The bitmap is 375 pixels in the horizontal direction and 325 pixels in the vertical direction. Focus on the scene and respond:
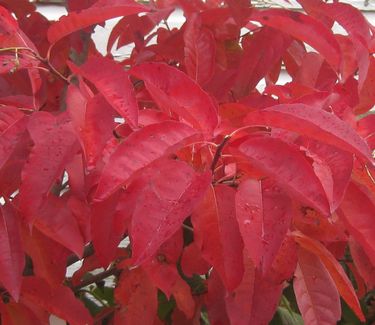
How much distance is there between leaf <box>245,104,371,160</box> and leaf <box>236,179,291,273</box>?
7cm

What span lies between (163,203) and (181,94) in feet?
0.47

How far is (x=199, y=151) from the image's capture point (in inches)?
30.3

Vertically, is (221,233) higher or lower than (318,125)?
lower

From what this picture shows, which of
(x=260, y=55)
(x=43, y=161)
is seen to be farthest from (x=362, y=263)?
(x=43, y=161)

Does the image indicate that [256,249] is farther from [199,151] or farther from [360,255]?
[360,255]

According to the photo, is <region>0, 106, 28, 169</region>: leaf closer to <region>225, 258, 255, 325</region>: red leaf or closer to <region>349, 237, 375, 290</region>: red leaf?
<region>225, 258, 255, 325</region>: red leaf

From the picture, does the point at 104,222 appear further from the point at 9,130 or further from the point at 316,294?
the point at 316,294

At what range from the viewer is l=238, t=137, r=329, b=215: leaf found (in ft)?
2.09

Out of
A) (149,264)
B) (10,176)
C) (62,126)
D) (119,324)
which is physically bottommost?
(119,324)

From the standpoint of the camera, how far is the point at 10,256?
2.45 ft

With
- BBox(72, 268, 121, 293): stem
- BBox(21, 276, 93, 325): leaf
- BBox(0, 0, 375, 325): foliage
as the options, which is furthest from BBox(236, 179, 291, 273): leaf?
BBox(72, 268, 121, 293): stem

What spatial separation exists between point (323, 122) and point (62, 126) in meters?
0.29

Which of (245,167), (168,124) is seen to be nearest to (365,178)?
(245,167)

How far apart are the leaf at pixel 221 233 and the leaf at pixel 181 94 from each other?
67 millimetres
